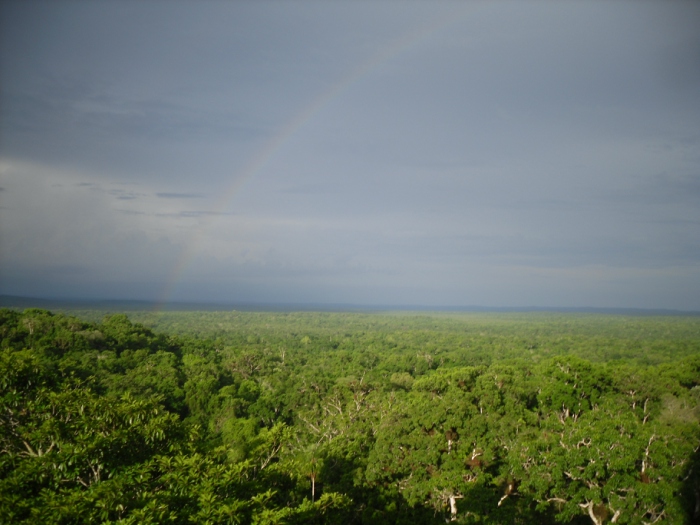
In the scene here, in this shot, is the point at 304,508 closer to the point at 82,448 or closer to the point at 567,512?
the point at 82,448

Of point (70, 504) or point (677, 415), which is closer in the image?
point (70, 504)

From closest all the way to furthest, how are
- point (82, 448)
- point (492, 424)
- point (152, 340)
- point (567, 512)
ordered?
point (82, 448) → point (567, 512) → point (492, 424) → point (152, 340)

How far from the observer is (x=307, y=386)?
118ft

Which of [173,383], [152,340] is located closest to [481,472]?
[173,383]

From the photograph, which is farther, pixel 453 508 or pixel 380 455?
pixel 380 455

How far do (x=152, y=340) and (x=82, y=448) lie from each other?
A: 46227 millimetres

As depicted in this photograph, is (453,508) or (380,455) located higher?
(380,455)

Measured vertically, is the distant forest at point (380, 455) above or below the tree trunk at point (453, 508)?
above

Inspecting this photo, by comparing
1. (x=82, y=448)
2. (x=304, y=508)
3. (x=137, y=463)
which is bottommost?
(x=304, y=508)

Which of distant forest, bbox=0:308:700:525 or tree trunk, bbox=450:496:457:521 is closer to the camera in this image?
distant forest, bbox=0:308:700:525

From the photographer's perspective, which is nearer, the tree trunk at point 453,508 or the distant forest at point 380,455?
the distant forest at point 380,455

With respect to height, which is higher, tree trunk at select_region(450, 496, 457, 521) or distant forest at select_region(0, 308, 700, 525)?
distant forest at select_region(0, 308, 700, 525)

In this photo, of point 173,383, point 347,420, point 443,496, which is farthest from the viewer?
point 173,383

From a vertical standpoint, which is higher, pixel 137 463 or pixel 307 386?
pixel 137 463
